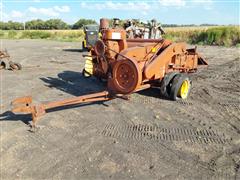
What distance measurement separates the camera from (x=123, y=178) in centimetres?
419

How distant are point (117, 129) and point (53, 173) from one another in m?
1.87

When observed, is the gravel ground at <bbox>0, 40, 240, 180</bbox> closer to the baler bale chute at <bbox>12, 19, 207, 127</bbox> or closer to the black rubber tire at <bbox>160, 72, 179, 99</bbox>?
the black rubber tire at <bbox>160, 72, 179, 99</bbox>

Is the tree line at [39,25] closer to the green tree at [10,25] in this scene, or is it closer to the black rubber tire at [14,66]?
the green tree at [10,25]

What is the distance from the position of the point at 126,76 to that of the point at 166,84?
128 cm

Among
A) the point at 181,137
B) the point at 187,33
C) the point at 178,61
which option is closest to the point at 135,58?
the point at 178,61

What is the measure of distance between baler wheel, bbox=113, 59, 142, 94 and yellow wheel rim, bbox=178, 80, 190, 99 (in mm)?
1681

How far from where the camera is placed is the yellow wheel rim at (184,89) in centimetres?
801

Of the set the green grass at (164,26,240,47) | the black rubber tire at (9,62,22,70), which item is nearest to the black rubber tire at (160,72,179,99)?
the black rubber tire at (9,62,22,70)

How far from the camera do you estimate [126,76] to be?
683 cm

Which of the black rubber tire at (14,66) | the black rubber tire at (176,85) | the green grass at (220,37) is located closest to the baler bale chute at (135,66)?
the black rubber tire at (176,85)

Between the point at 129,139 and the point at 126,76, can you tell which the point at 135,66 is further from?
the point at 129,139

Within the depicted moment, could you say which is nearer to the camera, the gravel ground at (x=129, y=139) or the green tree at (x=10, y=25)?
the gravel ground at (x=129, y=139)

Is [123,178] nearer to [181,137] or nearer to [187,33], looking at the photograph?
[181,137]

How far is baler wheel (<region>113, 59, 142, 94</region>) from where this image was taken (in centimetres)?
666
